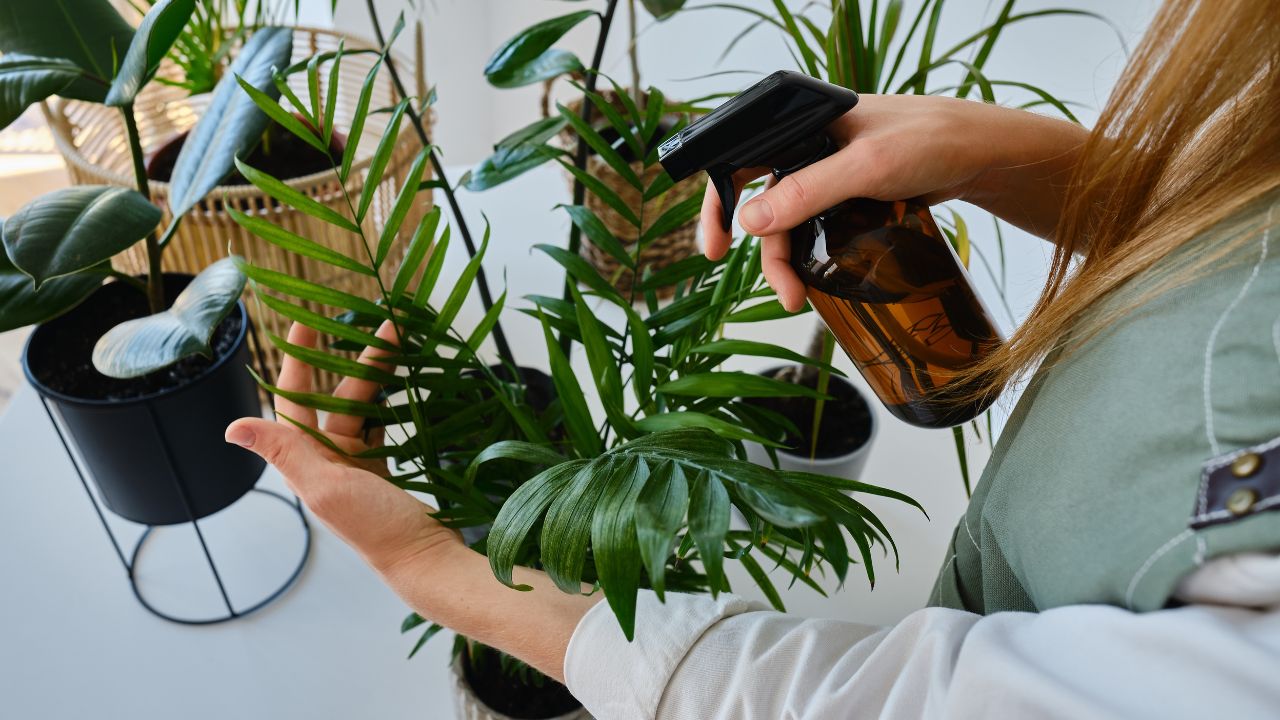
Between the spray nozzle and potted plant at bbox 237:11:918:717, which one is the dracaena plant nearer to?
potted plant at bbox 237:11:918:717

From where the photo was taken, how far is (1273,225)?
39 cm

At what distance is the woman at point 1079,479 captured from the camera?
37 cm

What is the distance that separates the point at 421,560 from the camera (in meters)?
0.57

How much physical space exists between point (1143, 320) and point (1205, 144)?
0.32 feet

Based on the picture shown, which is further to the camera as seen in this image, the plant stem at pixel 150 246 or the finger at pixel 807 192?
the plant stem at pixel 150 246

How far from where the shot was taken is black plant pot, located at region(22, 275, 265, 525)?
71 centimetres

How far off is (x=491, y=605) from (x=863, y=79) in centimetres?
53

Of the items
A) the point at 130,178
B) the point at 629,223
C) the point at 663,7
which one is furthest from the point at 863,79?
the point at 130,178

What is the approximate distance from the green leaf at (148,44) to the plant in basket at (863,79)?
390 millimetres

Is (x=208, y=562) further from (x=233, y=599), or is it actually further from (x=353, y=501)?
(x=353, y=501)

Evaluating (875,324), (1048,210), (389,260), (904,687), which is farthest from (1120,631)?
(389,260)

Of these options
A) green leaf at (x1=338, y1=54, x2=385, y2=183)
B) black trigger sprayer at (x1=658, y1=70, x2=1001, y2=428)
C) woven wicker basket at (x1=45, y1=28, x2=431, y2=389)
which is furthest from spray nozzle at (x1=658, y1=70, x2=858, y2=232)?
woven wicker basket at (x1=45, y1=28, x2=431, y2=389)

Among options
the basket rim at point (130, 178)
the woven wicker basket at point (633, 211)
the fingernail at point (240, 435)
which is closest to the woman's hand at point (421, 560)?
the fingernail at point (240, 435)

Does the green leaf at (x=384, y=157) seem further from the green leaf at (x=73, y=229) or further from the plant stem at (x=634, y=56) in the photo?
the plant stem at (x=634, y=56)
